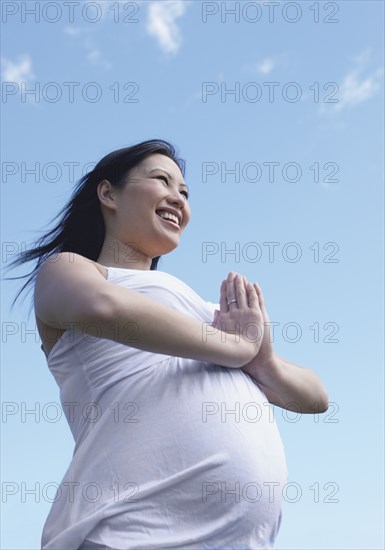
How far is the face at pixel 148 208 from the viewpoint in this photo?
10.2ft

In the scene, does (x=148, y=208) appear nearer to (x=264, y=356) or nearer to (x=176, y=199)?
(x=176, y=199)

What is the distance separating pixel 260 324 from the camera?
104 inches

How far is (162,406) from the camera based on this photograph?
2.43 m

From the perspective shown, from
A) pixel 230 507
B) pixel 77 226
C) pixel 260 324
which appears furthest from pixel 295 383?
pixel 77 226

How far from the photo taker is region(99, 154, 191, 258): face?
3.12m

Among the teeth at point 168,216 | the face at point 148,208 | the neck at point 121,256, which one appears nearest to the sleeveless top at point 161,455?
the neck at point 121,256

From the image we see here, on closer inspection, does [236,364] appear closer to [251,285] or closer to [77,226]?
[251,285]

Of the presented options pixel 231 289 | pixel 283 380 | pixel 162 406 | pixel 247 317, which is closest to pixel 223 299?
pixel 231 289

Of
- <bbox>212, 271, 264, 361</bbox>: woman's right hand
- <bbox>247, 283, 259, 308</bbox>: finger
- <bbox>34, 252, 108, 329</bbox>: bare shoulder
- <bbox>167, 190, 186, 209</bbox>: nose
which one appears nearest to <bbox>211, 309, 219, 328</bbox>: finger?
<bbox>212, 271, 264, 361</bbox>: woman's right hand

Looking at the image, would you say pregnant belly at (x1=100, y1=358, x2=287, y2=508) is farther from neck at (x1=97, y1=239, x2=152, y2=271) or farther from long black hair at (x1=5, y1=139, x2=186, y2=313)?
long black hair at (x1=5, y1=139, x2=186, y2=313)

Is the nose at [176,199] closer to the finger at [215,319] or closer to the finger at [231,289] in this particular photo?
the finger at [231,289]

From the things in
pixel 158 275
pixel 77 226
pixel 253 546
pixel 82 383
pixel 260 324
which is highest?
pixel 77 226

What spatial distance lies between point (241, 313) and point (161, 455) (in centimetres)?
59

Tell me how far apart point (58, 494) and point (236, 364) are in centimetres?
72
